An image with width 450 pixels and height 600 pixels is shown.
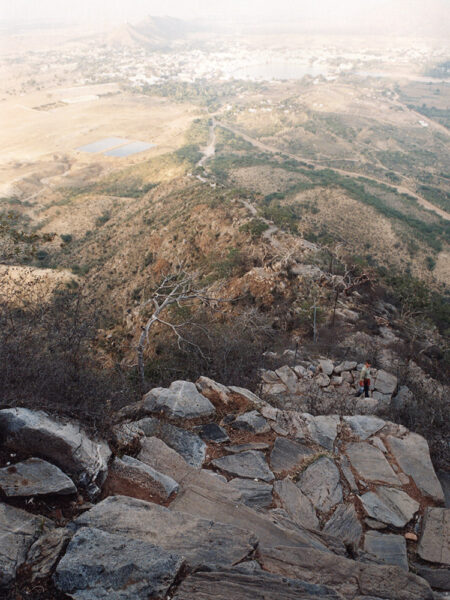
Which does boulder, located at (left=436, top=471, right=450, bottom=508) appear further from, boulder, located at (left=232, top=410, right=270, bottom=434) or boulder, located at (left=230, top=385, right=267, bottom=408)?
boulder, located at (left=230, top=385, right=267, bottom=408)

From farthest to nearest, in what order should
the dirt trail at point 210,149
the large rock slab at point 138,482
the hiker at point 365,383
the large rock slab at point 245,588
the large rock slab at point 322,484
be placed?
the dirt trail at point 210,149, the hiker at point 365,383, the large rock slab at point 322,484, the large rock slab at point 138,482, the large rock slab at point 245,588

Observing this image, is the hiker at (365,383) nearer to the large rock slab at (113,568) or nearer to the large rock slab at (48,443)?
the large rock slab at (48,443)

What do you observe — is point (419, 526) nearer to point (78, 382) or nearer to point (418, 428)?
point (418, 428)

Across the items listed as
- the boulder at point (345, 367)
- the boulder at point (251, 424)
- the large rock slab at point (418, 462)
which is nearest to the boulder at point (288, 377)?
the boulder at point (345, 367)

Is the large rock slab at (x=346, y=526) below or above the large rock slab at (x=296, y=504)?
below

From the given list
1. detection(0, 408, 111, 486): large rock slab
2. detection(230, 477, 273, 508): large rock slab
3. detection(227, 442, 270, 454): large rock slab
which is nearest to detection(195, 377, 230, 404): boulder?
detection(227, 442, 270, 454): large rock slab

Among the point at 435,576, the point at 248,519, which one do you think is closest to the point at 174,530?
the point at 248,519

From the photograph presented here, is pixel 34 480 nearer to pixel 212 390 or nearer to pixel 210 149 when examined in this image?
pixel 212 390

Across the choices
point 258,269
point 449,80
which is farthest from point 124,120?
point 449,80
